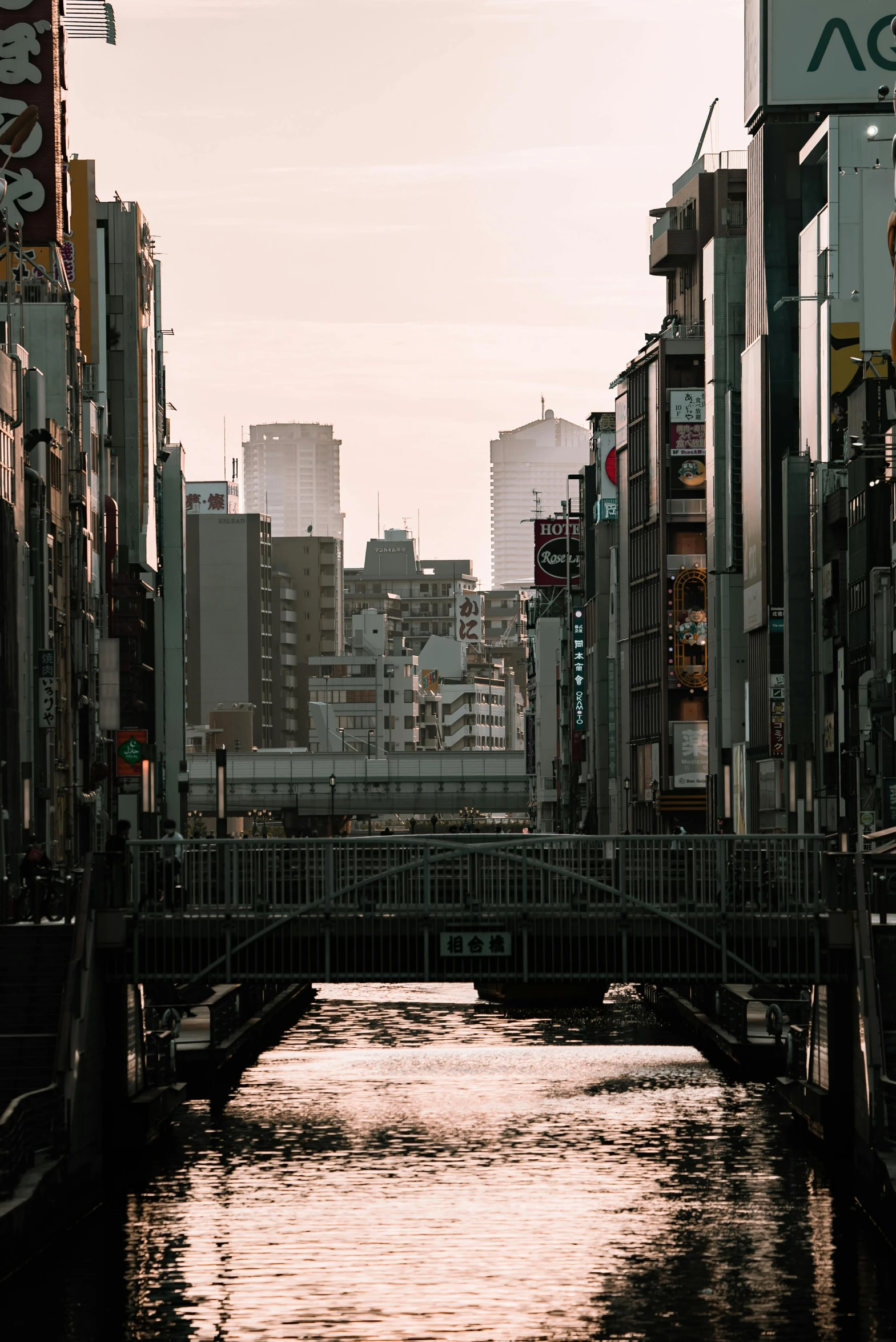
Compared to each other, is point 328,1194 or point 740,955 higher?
point 740,955

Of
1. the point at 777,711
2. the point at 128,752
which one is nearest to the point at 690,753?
the point at 777,711

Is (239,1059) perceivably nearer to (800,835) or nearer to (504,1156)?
(504,1156)

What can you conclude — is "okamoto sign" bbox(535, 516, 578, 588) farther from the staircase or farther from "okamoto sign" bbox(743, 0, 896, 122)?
the staircase

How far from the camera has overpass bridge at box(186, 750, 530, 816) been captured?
6914 inches

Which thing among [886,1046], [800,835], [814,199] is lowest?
[886,1046]

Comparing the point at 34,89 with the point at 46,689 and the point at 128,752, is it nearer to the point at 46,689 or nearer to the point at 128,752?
the point at 46,689

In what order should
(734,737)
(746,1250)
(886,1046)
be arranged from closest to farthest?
(746,1250)
(886,1046)
(734,737)

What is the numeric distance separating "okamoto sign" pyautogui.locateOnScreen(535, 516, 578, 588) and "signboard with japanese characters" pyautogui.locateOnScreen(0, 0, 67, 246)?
8959 centimetres

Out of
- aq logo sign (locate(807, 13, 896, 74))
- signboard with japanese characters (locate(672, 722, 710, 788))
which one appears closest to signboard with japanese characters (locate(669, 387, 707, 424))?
signboard with japanese characters (locate(672, 722, 710, 788))

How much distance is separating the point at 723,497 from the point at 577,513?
67150 millimetres

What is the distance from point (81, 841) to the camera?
95000mm

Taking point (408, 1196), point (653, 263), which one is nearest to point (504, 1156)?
point (408, 1196)

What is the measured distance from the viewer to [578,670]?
163000 mm

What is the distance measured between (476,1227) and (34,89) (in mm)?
63806
